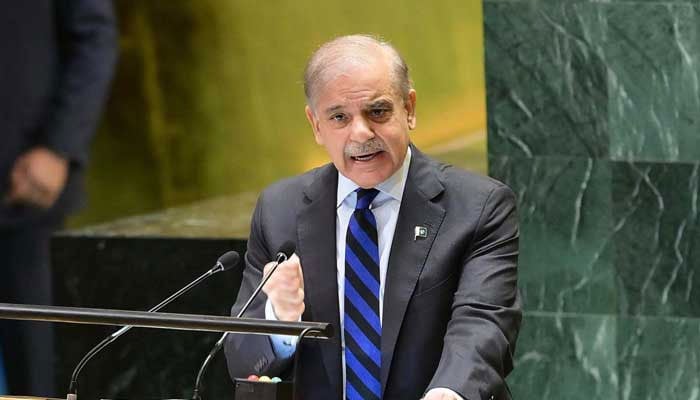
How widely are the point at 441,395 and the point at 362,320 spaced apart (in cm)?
40

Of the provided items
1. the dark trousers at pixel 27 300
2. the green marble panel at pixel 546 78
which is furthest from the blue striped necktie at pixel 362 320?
the dark trousers at pixel 27 300

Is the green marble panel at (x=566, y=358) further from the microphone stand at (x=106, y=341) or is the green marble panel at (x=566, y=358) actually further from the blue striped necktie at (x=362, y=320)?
the microphone stand at (x=106, y=341)

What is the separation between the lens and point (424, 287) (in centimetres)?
380

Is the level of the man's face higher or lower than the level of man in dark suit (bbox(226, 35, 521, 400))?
higher

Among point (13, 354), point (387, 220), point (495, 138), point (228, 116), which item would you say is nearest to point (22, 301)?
point (13, 354)

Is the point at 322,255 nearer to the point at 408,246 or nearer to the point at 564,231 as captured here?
the point at 408,246

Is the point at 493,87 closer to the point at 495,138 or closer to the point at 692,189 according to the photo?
the point at 495,138

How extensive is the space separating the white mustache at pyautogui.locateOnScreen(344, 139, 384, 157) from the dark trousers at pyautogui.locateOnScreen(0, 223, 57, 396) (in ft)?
9.05

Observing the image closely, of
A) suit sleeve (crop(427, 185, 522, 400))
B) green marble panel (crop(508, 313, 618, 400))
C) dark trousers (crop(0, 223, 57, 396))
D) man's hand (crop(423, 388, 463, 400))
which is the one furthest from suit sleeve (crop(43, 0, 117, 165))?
man's hand (crop(423, 388, 463, 400))

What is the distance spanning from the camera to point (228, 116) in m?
6.52

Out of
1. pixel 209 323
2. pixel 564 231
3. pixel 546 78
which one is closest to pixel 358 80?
pixel 209 323

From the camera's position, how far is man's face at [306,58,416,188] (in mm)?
3705

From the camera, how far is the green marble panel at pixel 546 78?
5.20 m

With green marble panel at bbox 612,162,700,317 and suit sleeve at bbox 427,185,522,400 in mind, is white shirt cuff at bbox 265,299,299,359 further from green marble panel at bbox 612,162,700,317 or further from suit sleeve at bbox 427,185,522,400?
green marble panel at bbox 612,162,700,317
